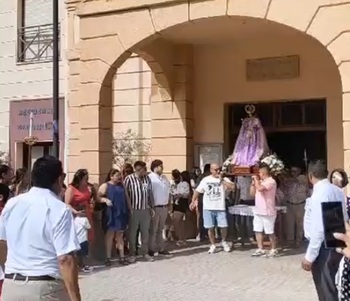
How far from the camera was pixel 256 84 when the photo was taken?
50.1 feet

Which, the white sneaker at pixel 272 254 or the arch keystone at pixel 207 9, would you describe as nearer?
the arch keystone at pixel 207 9

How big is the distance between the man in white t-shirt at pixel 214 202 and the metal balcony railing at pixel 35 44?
24.5ft

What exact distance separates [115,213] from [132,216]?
0.46 m

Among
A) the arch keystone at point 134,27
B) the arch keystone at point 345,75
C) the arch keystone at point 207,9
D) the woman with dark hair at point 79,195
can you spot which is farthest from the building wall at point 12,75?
the arch keystone at point 345,75

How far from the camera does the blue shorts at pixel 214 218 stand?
12.6 metres

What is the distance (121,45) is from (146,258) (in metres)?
3.90

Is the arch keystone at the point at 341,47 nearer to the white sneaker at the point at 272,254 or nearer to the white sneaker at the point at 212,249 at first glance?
the white sneaker at the point at 272,254

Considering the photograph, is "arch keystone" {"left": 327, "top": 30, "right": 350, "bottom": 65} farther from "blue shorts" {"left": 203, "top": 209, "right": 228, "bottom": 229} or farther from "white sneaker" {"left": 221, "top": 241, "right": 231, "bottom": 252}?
"white sneaker" {"left": 221, "top": 241, "right": 231, "bottom": 252}

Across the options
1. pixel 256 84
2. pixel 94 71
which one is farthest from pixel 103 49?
pixel 256 84

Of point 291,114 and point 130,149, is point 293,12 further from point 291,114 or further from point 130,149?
point 130,149

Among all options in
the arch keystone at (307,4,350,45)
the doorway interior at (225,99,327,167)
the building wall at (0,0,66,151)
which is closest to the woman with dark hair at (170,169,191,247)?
the doorway interior at (225,99,327,167)

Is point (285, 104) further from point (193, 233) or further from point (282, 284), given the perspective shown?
point (282, 284)

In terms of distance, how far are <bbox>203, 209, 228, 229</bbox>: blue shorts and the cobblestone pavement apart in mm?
Answer: 610

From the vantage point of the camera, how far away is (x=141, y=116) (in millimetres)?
16188
